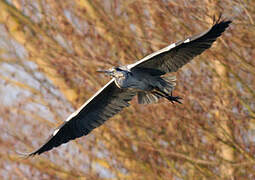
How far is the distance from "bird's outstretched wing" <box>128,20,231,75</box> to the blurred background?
1106 mm

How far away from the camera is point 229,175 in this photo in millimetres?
8094

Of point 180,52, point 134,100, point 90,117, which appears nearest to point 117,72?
point 180,52

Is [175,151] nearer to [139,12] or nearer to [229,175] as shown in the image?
[229,175]

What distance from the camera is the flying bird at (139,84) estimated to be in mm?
6328

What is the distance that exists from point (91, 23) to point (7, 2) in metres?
2.25

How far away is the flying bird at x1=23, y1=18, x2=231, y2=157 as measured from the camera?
6.33 metres

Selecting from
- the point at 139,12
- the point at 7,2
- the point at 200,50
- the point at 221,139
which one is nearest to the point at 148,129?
the point at 221,139

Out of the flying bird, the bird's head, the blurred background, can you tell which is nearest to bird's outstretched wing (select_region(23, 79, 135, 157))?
the flying bird

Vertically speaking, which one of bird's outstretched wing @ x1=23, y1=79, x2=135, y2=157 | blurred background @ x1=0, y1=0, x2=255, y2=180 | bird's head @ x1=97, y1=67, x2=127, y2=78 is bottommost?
bird's outstretched wing @ x1=23, y1=79, x2=135, y2=157

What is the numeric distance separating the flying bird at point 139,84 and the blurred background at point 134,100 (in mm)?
1143

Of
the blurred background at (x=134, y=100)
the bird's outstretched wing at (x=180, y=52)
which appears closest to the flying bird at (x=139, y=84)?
the bird's outstretched wing at (x=180, y=52)

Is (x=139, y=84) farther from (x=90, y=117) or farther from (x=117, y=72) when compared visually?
(x=90, y=117)

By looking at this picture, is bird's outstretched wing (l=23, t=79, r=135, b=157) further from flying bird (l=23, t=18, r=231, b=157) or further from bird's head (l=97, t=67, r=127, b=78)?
bird's head (l=97, t=67, r=127, b=78)

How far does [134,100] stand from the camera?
9352 mm
